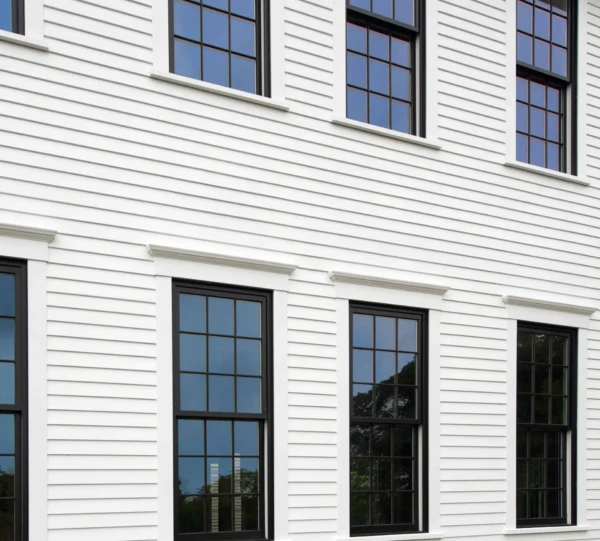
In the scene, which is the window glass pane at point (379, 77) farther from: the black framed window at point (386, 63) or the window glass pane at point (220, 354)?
the window glass pane at point (220, 354)

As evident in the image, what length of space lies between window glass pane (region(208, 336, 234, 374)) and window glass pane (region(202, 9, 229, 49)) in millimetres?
2752

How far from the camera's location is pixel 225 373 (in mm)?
8281

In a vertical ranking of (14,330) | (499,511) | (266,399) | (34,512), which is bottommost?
(499,511)

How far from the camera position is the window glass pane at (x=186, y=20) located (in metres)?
8.39

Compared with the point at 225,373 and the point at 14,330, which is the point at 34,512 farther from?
the point at 225,373

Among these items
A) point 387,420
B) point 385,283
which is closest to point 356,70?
point 385,283

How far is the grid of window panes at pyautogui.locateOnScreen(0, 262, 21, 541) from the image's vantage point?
704 centimetres

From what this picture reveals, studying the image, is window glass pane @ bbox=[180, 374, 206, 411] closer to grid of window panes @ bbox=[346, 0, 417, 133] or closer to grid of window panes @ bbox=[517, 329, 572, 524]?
grid of window panes @ bbox=[346, 0, 417, 133]

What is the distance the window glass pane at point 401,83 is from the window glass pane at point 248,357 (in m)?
3.25

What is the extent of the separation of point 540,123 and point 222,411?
5.62m

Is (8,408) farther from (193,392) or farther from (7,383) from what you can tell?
(193,392)

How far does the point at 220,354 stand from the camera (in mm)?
8289

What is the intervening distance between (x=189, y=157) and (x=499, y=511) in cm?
513

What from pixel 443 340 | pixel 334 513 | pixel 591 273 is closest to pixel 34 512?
pixel 334 513
